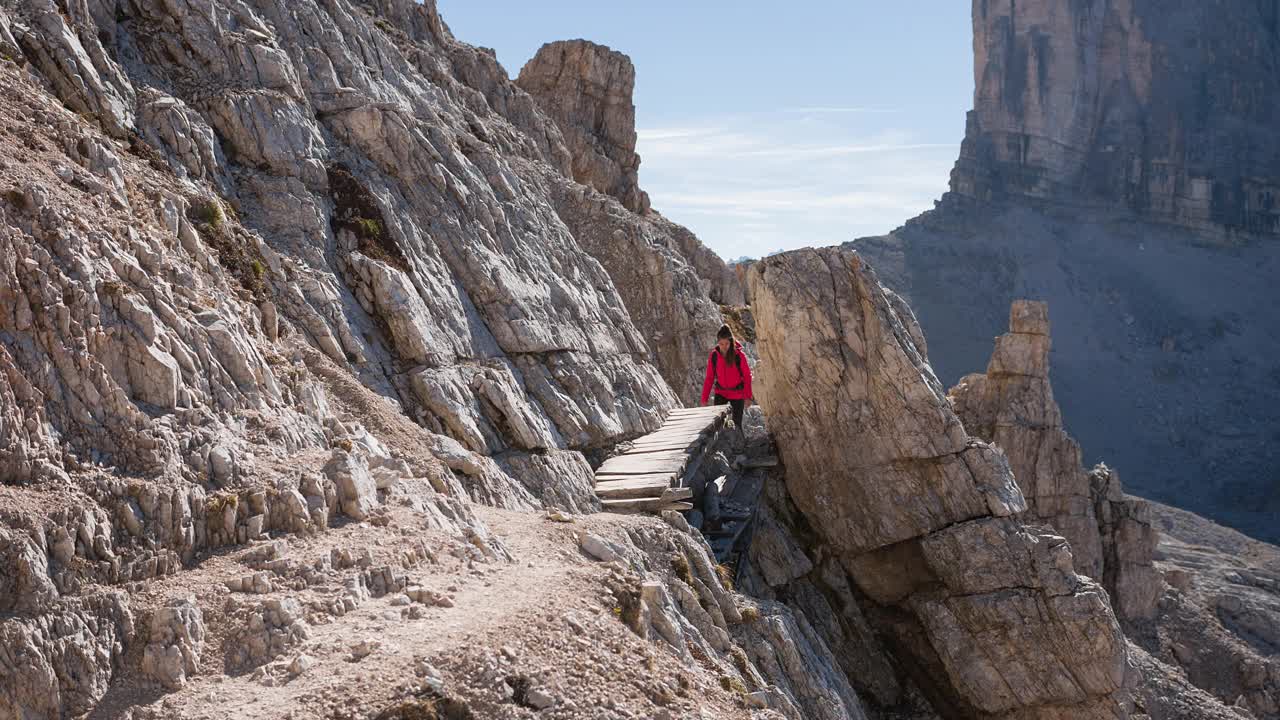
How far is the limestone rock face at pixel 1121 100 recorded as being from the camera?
148500 millimetres

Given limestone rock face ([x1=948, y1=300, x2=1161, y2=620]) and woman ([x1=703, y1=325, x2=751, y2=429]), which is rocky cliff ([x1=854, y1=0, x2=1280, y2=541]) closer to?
limestone rock face ([x1=948, y1=300, x2=1161, y2=620])

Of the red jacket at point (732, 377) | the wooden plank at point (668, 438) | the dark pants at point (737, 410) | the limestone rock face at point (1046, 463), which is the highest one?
the red jacket at point (732, 377)

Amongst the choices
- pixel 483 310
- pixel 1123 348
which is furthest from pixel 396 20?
pixel 1123 348

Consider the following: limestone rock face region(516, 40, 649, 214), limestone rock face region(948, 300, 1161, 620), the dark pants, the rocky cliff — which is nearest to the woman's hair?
the dark pants

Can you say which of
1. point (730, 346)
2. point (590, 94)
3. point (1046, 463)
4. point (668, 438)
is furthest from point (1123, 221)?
point (668, 438)

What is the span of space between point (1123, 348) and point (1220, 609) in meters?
88.2

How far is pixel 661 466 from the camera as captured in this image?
18.8 metres

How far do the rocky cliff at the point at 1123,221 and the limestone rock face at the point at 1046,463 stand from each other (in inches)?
2864

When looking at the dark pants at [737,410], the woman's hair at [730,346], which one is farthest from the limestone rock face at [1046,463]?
the woman's hair at [730,346]

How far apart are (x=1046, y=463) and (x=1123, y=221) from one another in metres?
119

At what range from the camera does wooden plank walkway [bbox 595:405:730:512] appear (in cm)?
1723

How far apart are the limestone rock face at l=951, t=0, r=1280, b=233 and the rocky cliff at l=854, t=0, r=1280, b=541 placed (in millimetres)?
206

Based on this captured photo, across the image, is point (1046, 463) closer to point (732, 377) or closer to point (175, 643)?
point (732, 377)

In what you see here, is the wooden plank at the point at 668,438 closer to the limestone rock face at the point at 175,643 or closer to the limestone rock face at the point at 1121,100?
the limestone rock face at the point at 175,643
